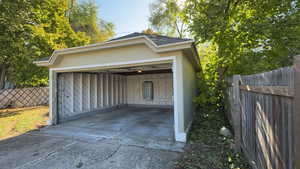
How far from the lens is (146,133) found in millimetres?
4516

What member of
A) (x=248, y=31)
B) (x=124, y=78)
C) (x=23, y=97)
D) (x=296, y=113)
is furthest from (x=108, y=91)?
(x=296, y=113)

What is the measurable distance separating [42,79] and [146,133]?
32.6ft

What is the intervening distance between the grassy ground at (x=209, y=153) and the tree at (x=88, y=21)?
46.7 feet

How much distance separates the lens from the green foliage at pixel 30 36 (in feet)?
25.3

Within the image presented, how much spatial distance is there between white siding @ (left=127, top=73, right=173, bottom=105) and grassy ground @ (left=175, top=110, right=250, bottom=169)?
5100 mm

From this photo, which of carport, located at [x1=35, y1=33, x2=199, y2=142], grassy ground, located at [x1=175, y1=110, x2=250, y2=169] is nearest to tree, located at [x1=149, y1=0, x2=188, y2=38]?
carport, located at [x1=35, y1=33, x2=199, y2=142]

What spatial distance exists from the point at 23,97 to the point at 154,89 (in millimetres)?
9289

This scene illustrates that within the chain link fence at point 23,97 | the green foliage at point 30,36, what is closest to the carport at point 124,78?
the green foliage at point 30,36

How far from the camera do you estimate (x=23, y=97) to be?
9797 millimetres

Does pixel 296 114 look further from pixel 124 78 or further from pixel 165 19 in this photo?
pixel 165 19

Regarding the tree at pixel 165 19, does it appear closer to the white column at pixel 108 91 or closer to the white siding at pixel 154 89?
the white siding at pixel 154 89

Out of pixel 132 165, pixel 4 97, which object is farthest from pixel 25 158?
pixel 4 97

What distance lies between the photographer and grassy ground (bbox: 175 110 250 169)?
8.38 feet

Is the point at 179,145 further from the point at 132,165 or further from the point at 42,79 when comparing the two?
the point at 42,79
